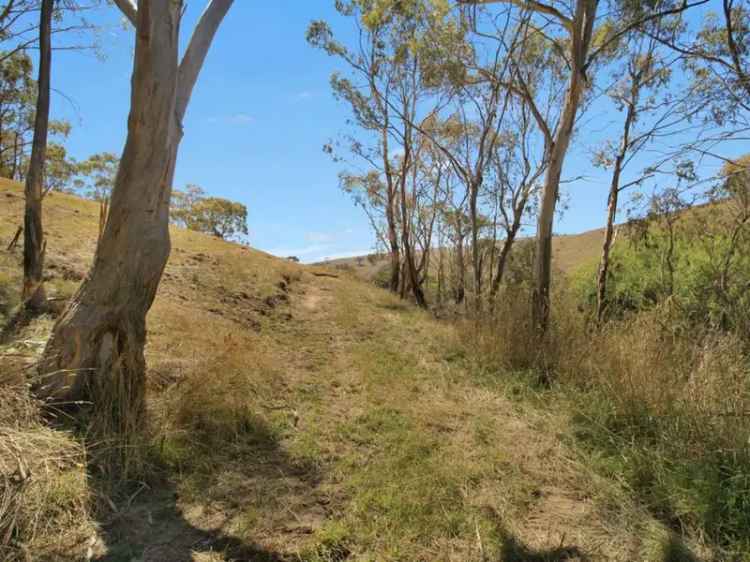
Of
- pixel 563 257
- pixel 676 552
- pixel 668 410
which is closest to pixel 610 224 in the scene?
pixel 668 410

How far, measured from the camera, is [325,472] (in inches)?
137

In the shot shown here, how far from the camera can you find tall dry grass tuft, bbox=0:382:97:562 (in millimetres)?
2365

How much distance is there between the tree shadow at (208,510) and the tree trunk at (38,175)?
3.71m

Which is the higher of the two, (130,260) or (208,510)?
(130,260)

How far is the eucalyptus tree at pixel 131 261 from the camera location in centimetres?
359

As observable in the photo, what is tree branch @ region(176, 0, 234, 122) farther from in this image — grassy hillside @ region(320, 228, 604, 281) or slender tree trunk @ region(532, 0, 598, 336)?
grassy hillside @ region(320, 228, 604, 281)

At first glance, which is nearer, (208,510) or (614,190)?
(208,510)

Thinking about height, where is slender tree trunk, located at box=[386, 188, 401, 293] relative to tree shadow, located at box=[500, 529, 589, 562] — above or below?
above

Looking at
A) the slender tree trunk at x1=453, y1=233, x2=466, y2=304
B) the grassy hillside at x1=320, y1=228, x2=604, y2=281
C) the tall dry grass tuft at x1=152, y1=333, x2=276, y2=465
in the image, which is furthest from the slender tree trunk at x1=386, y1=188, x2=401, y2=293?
the tall dry grass tuft at x1=152, y1=333, x2=276, y2=465

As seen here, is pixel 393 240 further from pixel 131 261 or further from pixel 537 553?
pixel 537 553

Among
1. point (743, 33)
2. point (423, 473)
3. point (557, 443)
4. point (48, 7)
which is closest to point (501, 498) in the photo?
point (423, 473)

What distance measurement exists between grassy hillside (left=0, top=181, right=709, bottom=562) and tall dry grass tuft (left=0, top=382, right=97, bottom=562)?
0.5 inches

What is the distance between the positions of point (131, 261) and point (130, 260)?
1cm

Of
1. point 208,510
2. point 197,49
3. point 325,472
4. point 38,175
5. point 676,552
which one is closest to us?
point 676,552
